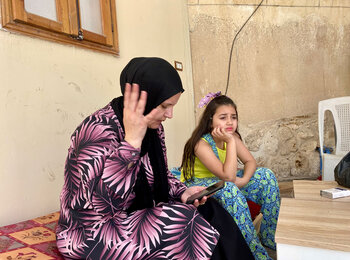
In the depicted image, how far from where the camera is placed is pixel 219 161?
5.43ft

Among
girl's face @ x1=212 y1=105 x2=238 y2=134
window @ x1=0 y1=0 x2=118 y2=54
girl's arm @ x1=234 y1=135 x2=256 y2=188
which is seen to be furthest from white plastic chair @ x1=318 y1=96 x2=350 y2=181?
window @ x1=0 y1=0 x2=118 y2=54

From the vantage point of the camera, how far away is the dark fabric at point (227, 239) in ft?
3.48

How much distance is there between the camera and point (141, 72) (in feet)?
3.30

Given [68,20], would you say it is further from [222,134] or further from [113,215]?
[113,215]

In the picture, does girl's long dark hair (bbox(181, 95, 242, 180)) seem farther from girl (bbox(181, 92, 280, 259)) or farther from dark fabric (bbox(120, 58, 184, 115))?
dark fabric (bbox(120, 58, 184, 115))

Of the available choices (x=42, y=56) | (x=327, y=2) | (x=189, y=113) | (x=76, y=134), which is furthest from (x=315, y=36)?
(x=76, y=134)

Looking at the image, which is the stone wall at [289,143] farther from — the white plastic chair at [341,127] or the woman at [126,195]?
the woman at [126,195]

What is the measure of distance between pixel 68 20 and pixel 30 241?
1272 mm

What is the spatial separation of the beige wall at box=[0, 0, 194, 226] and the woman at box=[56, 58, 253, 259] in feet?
1.79

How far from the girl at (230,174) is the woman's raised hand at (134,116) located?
2.19 feet

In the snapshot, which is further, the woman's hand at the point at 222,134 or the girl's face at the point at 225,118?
the girl's face at the point at 225,118

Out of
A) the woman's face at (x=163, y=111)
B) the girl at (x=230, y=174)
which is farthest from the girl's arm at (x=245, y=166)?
the woman's face at (x=163, y=111)

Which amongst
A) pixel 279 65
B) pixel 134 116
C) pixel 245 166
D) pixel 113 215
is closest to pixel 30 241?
pixel 113 215

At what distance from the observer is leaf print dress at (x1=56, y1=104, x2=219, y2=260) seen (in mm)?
871
